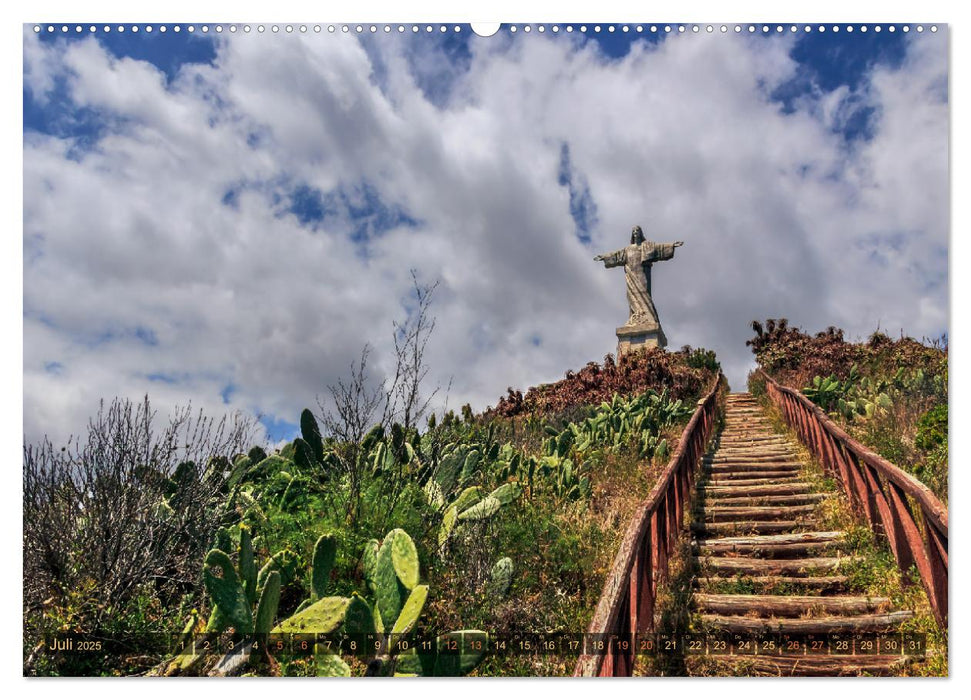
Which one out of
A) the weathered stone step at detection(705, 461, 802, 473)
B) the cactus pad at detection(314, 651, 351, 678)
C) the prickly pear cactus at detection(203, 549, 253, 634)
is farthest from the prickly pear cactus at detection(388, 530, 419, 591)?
the weathered stone step at detection(705, 461, 802, 473)

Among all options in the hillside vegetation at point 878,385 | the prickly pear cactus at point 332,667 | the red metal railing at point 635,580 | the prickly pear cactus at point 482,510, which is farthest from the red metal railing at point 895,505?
the prickly pear cactus at point 332,667

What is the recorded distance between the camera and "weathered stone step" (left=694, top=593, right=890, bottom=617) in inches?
186

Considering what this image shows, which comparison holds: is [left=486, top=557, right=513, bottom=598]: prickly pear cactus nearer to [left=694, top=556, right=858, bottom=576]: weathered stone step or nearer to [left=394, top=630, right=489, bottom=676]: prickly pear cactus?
[left=394, top=630, right=489, bottom=676]: prickly pear cactus

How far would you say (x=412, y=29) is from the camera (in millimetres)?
3420

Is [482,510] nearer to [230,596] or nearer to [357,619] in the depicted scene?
[357,619]

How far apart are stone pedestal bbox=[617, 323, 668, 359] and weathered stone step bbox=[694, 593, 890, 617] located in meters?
13.5

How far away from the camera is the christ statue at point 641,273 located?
1839cm

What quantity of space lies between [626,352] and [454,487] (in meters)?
13.1

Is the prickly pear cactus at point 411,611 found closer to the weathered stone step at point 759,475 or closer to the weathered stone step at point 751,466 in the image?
the weathered stone step at point 759,475

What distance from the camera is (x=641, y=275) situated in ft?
60.6

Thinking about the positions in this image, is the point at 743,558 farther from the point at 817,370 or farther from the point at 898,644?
the point at 817,370

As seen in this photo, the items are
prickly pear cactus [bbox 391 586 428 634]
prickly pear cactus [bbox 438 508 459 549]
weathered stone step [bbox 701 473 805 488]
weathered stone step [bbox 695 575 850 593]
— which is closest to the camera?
prickly pear cactus [bbox 391 586 428 634]

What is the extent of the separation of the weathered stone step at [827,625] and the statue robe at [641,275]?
14334 mm

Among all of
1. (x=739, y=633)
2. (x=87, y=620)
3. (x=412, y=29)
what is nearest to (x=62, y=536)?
(x=87, y=620)
